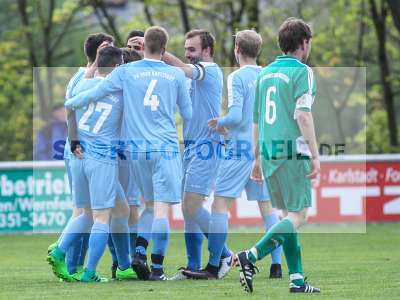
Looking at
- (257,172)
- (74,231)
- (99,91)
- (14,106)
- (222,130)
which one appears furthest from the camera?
(14,106)

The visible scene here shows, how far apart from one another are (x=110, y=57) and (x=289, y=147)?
2.26m

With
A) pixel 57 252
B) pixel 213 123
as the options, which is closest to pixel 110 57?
pixel 213 123

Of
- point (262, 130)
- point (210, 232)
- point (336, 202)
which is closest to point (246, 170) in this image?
point (210, 232)

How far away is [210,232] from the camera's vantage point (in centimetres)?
1168

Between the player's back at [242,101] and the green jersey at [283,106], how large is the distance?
59.0 inches

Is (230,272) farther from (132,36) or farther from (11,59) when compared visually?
(11,59)

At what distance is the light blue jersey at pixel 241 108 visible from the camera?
11.3 m

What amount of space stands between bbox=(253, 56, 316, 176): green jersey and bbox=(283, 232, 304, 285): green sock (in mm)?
601

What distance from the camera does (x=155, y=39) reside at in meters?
11.0

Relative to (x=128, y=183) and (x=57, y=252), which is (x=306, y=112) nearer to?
(x=128, y=183)

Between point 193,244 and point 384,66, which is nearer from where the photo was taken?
point 193,244

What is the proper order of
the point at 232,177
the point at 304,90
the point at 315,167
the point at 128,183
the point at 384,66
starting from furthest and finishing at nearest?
the point at 384,66 → the point at 128,183 → the point at 232,177 → the point at 304,90 → the point at 315,167

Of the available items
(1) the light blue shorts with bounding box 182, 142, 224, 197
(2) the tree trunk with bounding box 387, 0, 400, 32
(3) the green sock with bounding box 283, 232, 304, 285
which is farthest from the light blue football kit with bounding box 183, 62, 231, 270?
(2) the tree trunk with bounding box 387, 0, 400, 32

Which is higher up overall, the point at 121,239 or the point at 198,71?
the point at 198,71
